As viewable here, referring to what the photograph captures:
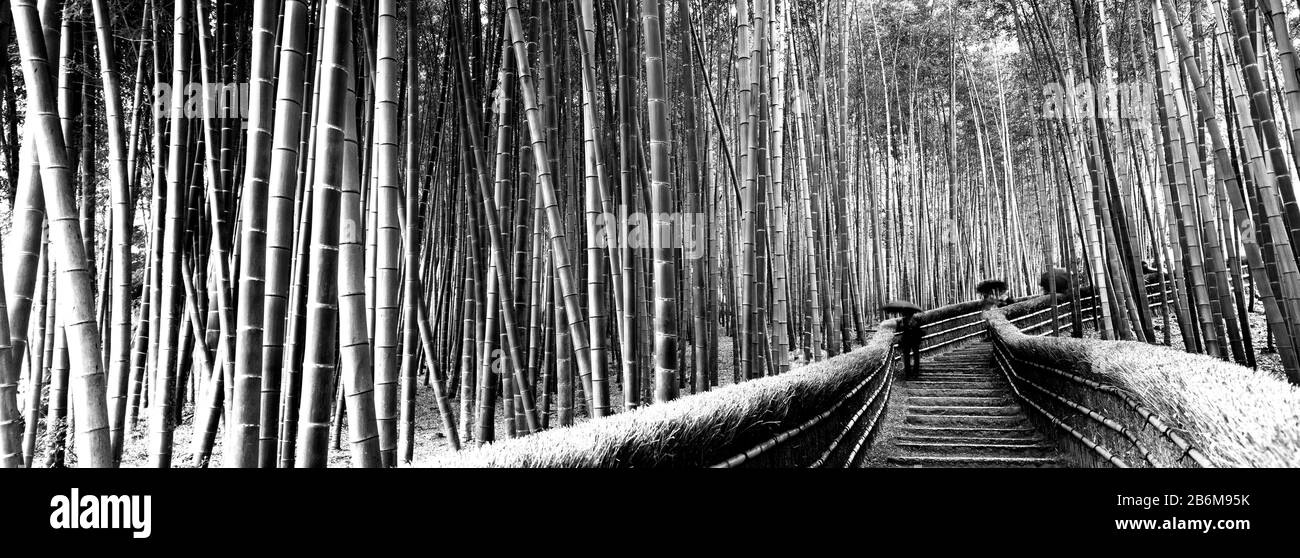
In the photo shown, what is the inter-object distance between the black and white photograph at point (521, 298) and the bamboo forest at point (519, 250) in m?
0.01

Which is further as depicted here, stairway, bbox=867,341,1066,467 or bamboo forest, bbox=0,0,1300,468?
stairway, bbox=867,341,1066,467

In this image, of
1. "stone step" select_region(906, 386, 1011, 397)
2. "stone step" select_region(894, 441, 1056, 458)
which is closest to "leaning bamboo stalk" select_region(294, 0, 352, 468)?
"stone step" select_region(894, 441, 1056, 458)

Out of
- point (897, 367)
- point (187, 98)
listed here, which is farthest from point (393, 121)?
point (897, 367)

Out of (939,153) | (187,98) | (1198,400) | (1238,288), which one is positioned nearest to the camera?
(1198,400)

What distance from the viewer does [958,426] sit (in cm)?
405

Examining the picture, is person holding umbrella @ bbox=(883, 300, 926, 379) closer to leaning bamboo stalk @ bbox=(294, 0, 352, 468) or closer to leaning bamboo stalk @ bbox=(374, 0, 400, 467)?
leaning bamboo stalk @ bbox=(374, 0, 400, 467)

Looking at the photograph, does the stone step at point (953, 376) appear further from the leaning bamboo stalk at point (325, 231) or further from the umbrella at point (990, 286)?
the leaning bamboo stalk at point (325, 231)

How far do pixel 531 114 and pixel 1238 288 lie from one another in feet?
11.3

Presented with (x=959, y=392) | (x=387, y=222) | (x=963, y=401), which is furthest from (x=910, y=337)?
(x=387, y=222)

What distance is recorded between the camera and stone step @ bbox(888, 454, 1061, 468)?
3.08 meters

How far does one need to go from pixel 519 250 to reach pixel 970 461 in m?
2.15

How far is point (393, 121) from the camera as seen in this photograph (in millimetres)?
1397

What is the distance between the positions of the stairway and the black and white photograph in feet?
0.11
